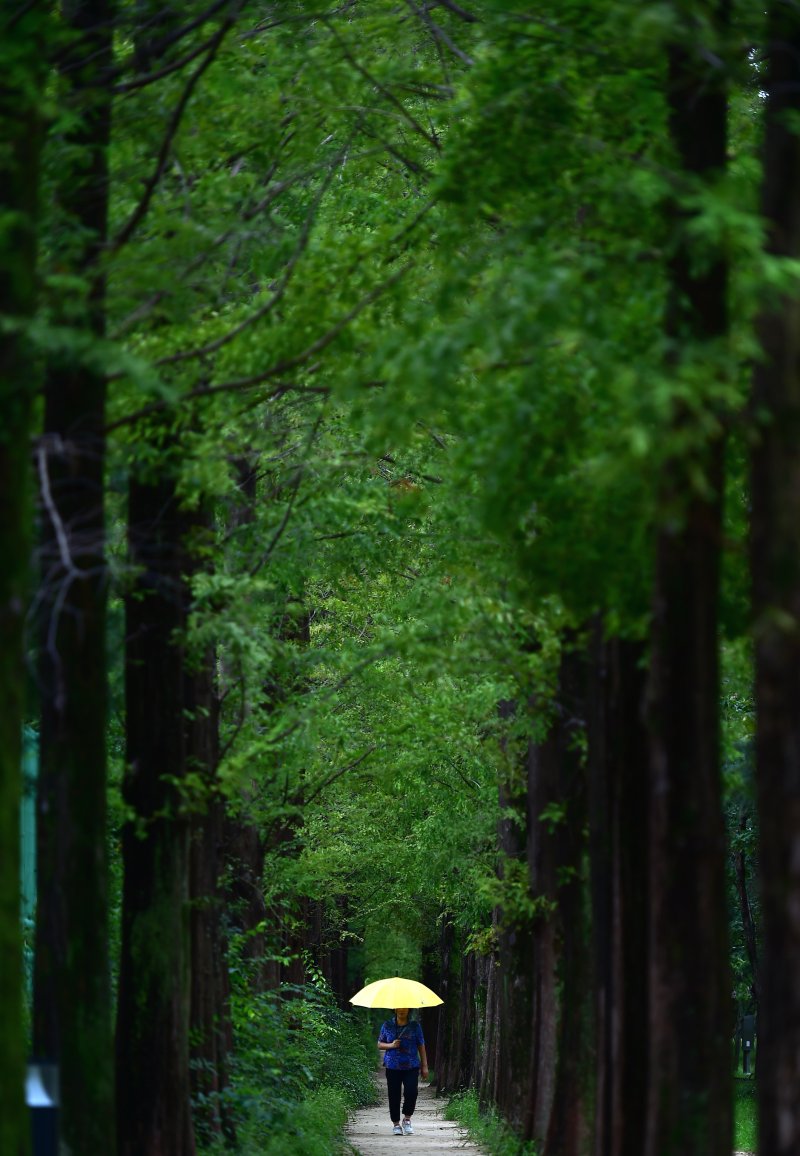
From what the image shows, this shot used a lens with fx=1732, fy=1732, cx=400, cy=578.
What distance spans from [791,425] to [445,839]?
933 inches

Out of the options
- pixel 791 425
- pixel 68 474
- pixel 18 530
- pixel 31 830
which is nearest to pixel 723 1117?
pixel 791 425

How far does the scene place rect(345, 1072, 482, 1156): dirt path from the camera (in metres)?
25.4

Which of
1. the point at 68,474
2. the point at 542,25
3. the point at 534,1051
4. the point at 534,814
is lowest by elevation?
the point at 534,1051

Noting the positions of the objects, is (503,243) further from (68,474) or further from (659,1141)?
(659,1141)

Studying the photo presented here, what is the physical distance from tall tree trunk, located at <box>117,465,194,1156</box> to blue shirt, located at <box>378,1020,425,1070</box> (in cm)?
1485

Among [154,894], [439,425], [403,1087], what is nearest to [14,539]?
[439,425]

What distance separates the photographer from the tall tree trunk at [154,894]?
42.0ft

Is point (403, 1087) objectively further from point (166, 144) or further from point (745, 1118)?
point (166, 144)

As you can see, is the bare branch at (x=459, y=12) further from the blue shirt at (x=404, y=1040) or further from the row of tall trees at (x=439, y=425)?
the blue shirt at (x=404, y=1040)

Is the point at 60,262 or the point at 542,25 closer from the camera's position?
the point at 60,262

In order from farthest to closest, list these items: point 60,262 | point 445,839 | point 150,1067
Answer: point 445,839
point 150,1067
point 60,262

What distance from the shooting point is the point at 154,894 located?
1308 cm

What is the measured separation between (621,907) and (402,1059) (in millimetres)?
18099

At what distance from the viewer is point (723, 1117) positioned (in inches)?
338
